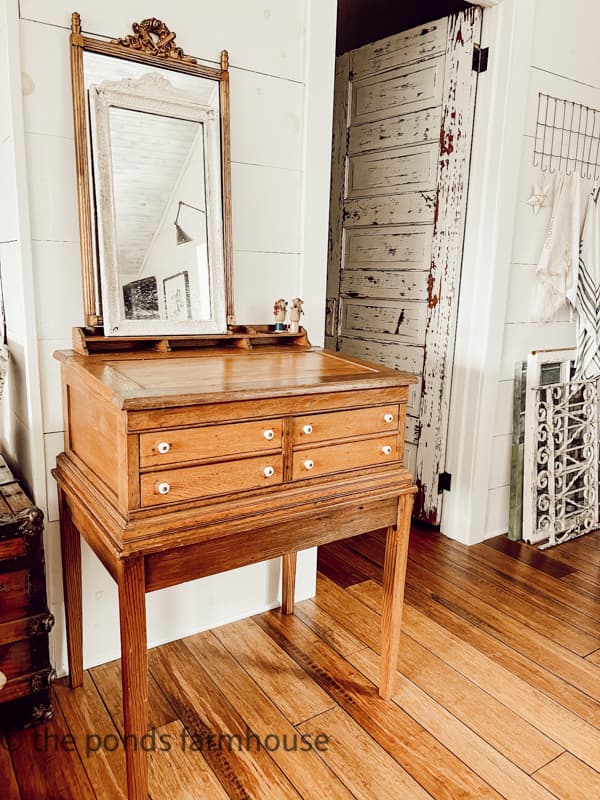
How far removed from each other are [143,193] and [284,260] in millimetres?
543

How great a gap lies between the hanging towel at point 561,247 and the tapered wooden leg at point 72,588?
88.4 inches

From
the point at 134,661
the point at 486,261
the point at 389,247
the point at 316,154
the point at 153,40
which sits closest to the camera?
the point at 134,661

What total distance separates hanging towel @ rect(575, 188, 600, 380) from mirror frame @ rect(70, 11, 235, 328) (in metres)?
1.82

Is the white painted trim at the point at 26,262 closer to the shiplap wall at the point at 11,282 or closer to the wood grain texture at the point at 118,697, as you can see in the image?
the shiplap wall at the point at 11,282

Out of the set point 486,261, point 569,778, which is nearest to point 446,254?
point 486,261

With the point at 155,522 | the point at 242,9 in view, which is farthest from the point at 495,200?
the point at 155,522

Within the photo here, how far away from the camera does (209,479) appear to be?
142cm

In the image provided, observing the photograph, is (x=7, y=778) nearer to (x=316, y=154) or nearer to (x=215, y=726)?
(x=215, y=726)

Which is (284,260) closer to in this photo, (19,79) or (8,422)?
(19,79)

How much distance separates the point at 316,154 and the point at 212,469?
1232 millimetres

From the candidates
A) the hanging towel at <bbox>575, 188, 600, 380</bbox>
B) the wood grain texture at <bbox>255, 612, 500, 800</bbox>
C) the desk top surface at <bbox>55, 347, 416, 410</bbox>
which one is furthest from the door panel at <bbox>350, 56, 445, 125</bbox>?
the wood grain texture at <bbox>255, 612, 500, 800</bbox>

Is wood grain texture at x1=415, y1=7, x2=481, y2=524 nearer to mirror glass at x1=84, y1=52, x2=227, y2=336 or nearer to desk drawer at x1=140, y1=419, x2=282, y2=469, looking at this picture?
mirror glass at x1=84, y1=52, x2=227, y2=336

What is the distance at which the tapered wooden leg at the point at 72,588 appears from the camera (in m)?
1.75

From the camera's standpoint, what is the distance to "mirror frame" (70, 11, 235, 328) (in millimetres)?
1652
